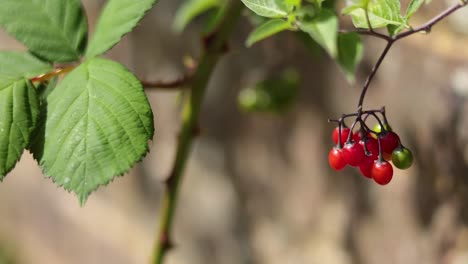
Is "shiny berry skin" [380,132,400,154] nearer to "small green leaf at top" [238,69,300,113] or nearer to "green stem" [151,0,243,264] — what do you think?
"green stem" [151,0,243,264]

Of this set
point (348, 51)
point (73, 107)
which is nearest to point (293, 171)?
point (348, 51)

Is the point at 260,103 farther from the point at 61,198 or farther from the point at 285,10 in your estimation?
the point at 61,198

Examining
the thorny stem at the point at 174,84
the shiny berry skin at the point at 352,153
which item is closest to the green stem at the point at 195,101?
the thorny stem at the point at 174,84

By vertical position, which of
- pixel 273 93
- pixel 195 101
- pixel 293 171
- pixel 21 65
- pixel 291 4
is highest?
pixel 291 4

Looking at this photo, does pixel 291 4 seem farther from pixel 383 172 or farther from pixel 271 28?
pixel 383 172

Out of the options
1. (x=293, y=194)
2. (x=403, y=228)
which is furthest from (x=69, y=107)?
(x=293, y=194)
